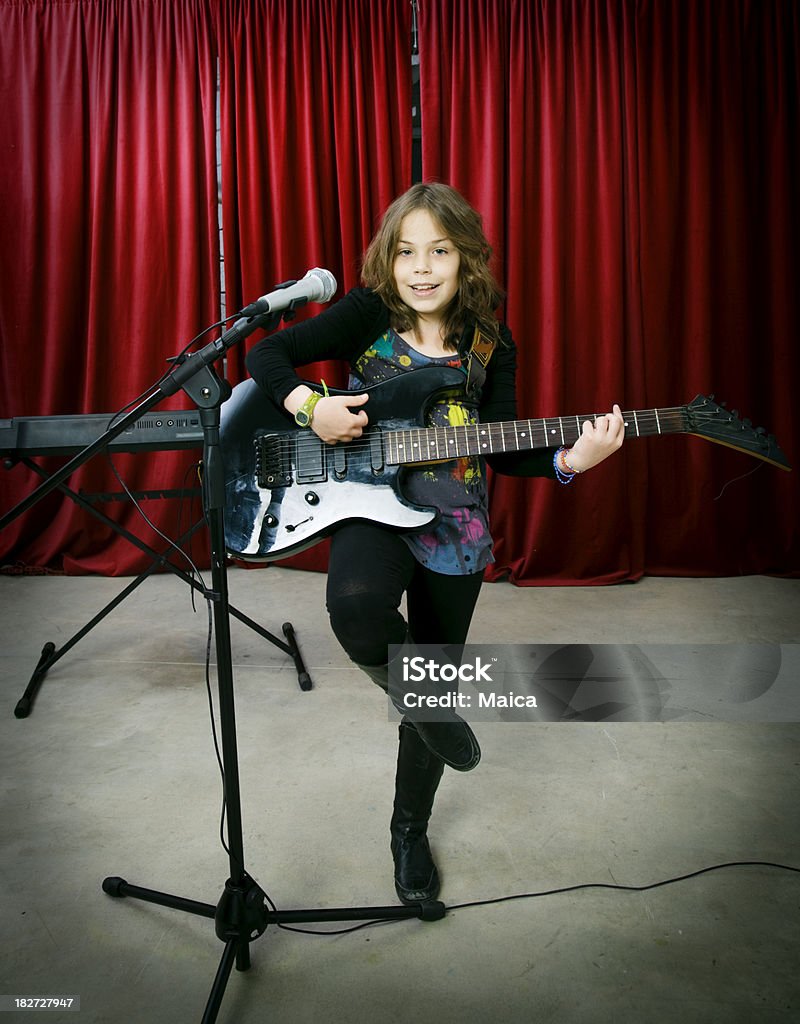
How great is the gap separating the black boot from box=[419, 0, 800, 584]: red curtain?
2258 mm

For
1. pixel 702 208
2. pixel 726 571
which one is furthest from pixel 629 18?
pixel 726 571

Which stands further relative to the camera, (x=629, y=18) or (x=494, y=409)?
(x=629, y=18)

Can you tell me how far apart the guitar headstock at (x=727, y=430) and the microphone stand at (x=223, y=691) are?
33.7 inches

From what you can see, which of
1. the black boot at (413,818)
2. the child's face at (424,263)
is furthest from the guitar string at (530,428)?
the black boot at (413,818)

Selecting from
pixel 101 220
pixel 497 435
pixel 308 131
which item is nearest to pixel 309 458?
pixel 497 435

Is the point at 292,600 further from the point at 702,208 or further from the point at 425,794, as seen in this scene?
the point at 702,208

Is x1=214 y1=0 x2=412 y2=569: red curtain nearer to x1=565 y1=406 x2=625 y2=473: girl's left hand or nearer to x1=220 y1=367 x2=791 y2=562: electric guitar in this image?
x1=220 y1=367 x2=791 y2=562: electric guitar

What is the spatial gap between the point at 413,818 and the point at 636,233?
3011mm

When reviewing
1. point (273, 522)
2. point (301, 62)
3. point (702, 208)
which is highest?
point (301, 62)

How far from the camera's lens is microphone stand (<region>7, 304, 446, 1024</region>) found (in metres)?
1.18

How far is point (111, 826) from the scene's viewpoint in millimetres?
1821

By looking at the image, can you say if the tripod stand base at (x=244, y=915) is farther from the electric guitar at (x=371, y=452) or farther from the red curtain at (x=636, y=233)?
the red curtain at (x=636, y=233)

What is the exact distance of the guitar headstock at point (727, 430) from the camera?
1608 millimetres

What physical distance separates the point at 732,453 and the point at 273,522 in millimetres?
2919
